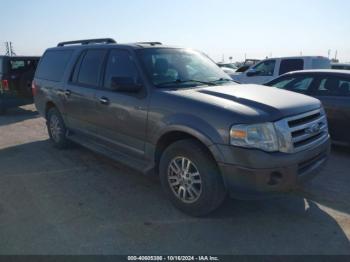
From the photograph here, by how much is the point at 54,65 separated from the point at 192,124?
3.94m

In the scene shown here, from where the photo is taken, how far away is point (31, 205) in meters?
3.84

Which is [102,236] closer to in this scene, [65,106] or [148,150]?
[148,150]

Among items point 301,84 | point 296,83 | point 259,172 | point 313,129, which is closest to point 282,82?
point 296,83

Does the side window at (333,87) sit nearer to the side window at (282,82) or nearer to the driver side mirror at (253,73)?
the side window at (282,82)

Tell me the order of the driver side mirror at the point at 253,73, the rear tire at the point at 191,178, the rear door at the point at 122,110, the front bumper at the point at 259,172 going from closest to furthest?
the front bumper at the point at 259,172 < the rear tire at the point at 191,178 < the rear door at the point at 122,110 < the driver side mirror at the point at 253,73

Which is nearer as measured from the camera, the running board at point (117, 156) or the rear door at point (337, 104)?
the running board at point (117, 156)

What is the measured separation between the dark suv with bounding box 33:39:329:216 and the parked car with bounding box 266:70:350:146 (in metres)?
1.99

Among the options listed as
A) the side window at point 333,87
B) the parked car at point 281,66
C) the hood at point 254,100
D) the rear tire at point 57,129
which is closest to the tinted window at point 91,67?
the rear tire at point 57,129

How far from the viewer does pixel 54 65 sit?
6.13 meters

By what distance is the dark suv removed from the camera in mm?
3025

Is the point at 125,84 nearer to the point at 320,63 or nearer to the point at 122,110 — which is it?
the point at 122,110

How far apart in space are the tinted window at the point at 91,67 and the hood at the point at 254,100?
1.64 metres

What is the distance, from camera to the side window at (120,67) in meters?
4.16

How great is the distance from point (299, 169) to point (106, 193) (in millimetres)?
2362
